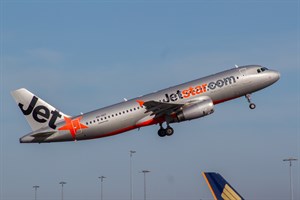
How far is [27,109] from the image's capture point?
285ft

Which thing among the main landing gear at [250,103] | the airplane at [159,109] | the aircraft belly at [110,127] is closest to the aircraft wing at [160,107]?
the airplane at [159,109]

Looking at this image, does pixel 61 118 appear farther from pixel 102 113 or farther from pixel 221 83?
pixel 221 83

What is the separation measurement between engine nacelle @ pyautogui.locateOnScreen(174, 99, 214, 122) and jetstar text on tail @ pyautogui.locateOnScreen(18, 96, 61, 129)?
1578 cm

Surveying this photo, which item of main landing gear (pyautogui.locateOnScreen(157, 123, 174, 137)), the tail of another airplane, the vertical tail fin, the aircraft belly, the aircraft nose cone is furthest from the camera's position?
the aircraft nose cone

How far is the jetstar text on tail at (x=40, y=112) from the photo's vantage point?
85.4 m

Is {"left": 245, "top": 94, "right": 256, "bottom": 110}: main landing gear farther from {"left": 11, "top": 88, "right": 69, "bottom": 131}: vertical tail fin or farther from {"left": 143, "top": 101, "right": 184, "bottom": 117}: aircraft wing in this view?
{"left": 11, "top": 88, "right": 69, "bottom": 131}: vertical tail fin

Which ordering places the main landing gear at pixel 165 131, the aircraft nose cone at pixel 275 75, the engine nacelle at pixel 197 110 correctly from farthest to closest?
the aircraft nose cone at pixel 275 75 → the main landing gear at pixel 165 131 → the engine nacelle at pixel 197 110

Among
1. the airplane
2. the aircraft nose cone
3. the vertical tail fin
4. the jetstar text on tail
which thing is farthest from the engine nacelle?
the jetstar text on tail

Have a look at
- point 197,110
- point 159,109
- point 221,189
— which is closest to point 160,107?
point 159,109

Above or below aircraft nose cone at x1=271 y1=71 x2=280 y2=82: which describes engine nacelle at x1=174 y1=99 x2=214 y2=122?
below

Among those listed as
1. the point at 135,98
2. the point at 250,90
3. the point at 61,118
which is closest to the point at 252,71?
the point at 250,90

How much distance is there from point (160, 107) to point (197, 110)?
449cm

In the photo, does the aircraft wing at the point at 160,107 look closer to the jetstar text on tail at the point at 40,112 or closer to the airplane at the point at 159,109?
the airplane at the point at 159,109

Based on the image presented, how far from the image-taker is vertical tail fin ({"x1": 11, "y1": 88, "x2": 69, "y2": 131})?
8538 centimetres
